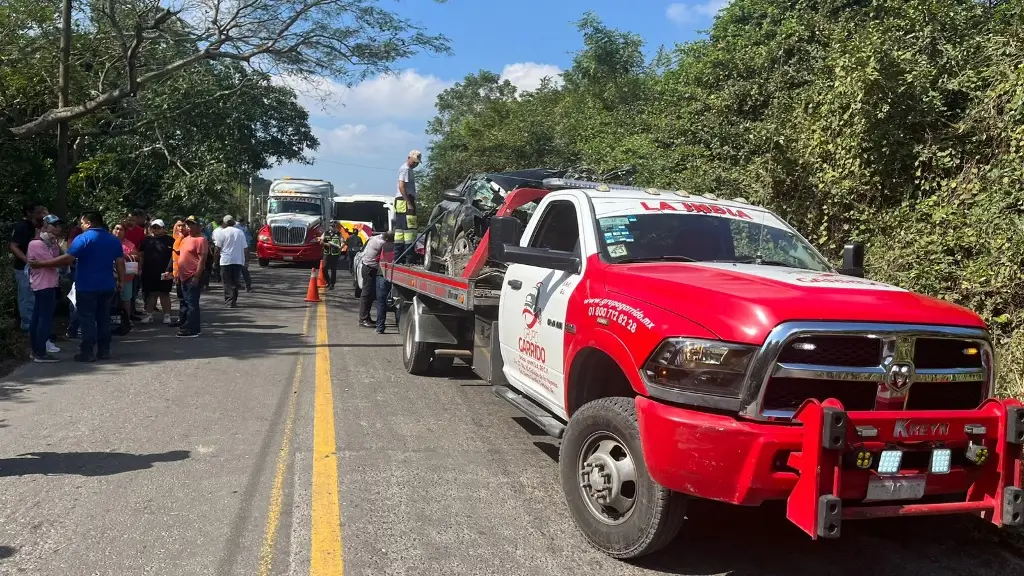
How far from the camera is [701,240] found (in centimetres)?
549

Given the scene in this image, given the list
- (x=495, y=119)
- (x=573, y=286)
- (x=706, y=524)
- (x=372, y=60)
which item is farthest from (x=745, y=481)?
(x=495, y=119)

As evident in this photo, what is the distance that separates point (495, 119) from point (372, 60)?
20.4m

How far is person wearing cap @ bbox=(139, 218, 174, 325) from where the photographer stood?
42.1 feet

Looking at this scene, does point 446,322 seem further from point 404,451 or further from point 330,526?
point 330,526

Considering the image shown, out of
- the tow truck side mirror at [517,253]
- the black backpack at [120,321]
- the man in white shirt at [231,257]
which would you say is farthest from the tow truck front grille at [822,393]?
the man in white shirt at [231,257]

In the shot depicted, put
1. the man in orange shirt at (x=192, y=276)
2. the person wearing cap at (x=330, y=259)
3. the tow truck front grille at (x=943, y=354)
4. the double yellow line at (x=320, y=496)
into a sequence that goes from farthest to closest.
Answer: the person wearing cap at (x=330, y=259), the man in orange shirt at (x=192, y=276), the double yellow line at (x=320, y=496), the tow truck front grille at (x=943, y=354)

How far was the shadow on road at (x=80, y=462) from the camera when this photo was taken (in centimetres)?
552

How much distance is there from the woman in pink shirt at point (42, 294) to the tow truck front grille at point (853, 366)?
29.1ft

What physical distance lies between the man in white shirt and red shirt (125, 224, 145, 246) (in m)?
2.24

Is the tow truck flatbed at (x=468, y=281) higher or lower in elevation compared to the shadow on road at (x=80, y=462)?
higher

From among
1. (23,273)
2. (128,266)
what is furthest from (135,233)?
(23,273)

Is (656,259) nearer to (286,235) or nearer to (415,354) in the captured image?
(415,354)

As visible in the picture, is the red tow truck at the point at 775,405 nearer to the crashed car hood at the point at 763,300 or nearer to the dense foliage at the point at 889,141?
the crashed car hood at the point at 763,300

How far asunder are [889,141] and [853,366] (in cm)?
681
